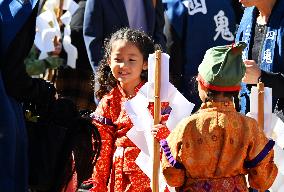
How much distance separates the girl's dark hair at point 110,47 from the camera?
5617 mm

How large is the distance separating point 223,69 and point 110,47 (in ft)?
5.07

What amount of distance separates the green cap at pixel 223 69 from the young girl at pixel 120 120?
1.23m

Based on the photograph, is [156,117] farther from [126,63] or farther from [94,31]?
[94,31]

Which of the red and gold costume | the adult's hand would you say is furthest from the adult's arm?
the adult's hand

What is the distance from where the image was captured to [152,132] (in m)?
4.75

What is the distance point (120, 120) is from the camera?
5.49 metres

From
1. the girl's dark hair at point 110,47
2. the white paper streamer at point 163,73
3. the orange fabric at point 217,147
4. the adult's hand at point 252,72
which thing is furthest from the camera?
the girl's dark hair at point 110,47

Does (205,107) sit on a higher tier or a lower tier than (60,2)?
lower

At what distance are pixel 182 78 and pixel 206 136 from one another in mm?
2998

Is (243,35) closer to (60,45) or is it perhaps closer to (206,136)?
(206,136)

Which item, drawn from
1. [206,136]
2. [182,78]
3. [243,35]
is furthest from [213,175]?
[182,78]

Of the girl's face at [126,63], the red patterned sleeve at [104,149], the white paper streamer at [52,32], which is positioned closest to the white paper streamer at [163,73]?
the girl's face at [126,63]

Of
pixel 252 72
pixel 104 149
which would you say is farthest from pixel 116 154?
pixel 252 72

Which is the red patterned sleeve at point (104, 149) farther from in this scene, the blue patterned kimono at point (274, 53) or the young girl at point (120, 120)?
the blue patterned kimono at point (274, 53)
